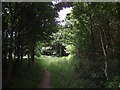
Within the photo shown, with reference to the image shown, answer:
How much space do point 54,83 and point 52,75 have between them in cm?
114

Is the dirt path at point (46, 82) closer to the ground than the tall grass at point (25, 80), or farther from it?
closer to the ground

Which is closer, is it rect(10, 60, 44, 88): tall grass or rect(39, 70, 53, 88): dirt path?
rect(10, 60, 44, 88): tall grass

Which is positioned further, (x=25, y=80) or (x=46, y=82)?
(x=46, y=82)

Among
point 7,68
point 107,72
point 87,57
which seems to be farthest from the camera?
point 87,57

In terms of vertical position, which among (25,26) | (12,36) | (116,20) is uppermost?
(116,20)

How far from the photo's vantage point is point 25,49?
341 inches

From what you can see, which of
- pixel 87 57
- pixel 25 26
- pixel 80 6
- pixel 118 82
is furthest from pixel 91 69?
pixel 25 26

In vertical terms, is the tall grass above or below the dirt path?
above

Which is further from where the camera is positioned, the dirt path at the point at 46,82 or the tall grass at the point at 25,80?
the dirt path at the point at 46,82

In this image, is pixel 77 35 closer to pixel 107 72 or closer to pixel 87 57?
pixel 87 57

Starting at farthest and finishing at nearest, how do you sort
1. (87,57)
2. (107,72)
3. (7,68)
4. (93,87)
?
(87,57), (107,72), (93,87), (7,68)

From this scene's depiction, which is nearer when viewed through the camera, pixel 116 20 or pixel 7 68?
pixel 7 68

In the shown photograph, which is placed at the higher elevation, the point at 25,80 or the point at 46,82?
the point at 25,80

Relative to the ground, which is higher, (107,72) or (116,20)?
(116,20)
